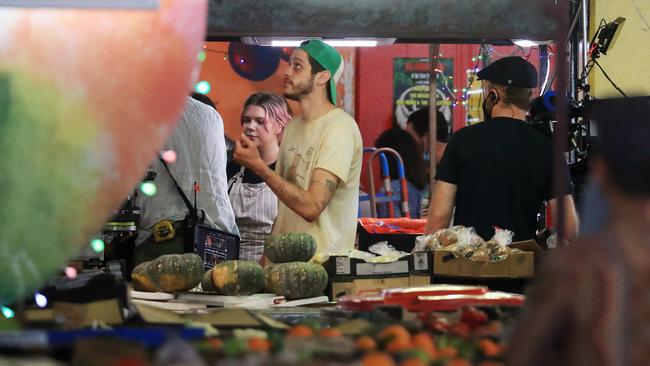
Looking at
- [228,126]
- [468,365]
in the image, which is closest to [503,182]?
[468,365]

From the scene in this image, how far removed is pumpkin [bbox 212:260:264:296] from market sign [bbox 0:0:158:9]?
61.8 inches

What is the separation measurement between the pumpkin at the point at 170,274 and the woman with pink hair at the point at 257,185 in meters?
2.13

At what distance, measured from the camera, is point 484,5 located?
5926 millimetres

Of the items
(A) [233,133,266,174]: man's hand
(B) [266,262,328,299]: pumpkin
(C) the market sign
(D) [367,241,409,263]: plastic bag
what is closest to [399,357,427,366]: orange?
(C) the market sign

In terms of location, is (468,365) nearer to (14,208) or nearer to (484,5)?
(14,208)

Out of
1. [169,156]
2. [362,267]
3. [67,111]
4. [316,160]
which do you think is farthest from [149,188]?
[67,111]

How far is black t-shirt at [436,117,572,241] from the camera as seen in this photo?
4.16 m

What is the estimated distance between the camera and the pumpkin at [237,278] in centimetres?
328

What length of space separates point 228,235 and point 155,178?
526mm

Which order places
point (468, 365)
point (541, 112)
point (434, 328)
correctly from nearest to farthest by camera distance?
point (468, 365), point (434, 328), point (541, 112)

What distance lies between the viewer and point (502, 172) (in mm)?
4172

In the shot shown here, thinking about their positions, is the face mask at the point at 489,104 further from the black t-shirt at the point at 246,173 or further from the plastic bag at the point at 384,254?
the black t-shirt at the point at 246,173

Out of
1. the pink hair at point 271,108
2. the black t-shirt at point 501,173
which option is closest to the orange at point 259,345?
the black t-shirt at point 501,173

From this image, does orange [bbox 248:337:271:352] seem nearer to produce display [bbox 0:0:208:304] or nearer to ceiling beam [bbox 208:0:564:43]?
produce display [bbox 0:0:208:304]
